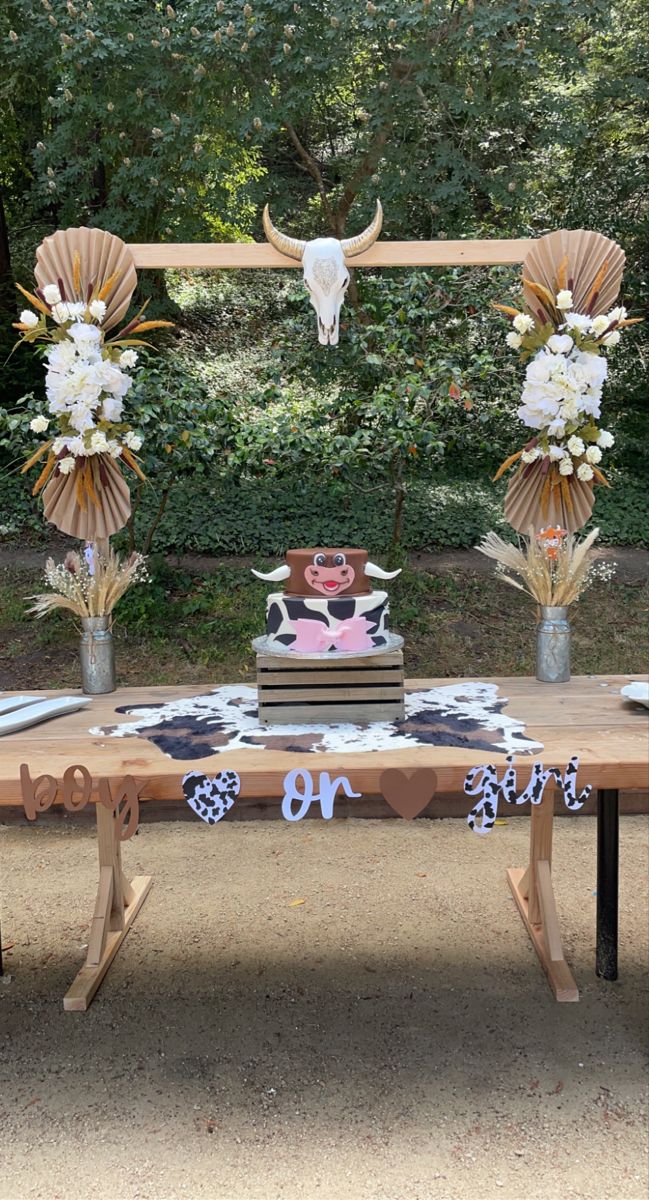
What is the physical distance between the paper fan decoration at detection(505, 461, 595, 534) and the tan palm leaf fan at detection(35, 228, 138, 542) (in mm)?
1120

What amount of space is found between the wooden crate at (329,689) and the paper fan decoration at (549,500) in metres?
0.78

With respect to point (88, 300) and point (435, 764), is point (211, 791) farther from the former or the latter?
point (88, 300)

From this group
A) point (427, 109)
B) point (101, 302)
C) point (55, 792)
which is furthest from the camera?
point (427, 109)

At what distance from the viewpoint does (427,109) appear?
6.66 m

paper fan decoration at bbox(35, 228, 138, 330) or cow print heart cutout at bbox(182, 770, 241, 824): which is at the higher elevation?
paper fan decoration at bbox(35, 228, 138, 330)

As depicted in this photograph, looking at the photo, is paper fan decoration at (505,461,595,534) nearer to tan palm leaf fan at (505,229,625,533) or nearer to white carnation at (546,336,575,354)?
tan palm leaf fan at (505,229,625,533)

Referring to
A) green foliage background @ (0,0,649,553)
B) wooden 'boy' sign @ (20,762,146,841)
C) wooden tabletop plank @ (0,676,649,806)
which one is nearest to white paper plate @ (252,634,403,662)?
wooden tabletop plank @ (0,676,649,806)

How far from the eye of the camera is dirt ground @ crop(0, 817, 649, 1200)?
2100 millimetres

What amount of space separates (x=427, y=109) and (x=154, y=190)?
6.40 ft

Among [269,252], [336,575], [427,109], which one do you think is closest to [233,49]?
[427,109]

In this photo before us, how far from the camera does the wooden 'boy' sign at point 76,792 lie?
1.95 meters

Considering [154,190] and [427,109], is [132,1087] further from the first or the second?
[427,109]

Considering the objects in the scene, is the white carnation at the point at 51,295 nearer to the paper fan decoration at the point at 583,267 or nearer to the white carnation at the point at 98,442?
the white carnation at the point at 98,442

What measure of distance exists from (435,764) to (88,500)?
51.0 inches
